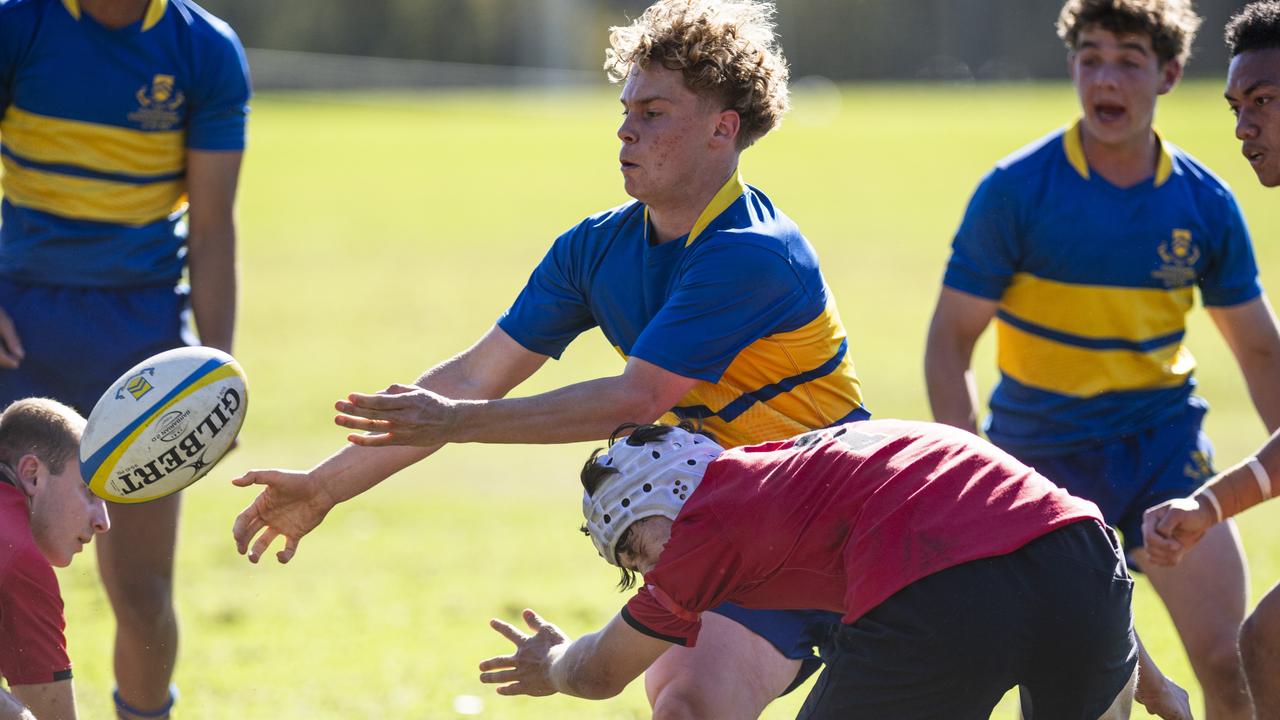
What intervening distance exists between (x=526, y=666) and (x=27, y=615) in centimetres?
130

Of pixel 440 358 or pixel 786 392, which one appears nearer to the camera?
pixel 786 392

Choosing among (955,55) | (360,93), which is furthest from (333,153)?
(955,55)

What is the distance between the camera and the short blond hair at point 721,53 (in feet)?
13.9

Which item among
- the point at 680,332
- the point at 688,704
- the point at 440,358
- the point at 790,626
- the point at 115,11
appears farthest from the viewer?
the point at 440,358

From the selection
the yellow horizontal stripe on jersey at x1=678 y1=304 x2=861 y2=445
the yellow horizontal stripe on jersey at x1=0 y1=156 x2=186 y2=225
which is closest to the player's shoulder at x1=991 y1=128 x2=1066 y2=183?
the yellow horizontal stripe on jersey at x1=678 y1=304 x2=861 y2=445

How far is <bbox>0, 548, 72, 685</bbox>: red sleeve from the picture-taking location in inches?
156

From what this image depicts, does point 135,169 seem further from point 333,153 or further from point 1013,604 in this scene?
point 333,153

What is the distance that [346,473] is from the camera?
14.7ft

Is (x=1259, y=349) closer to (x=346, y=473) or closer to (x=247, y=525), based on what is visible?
(x=346, y=473)

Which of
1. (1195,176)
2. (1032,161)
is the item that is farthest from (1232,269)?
(1032,161)

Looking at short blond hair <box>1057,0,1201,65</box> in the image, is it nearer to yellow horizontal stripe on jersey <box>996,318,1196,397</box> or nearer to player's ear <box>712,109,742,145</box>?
yellow horizontal stripe on jersey <box>996,318,1196,397</box>

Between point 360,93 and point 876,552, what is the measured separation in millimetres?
59136

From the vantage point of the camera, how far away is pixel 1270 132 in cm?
430

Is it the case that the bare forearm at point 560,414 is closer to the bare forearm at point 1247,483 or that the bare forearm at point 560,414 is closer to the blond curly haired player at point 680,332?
the blond curly haired player at point 680,332
